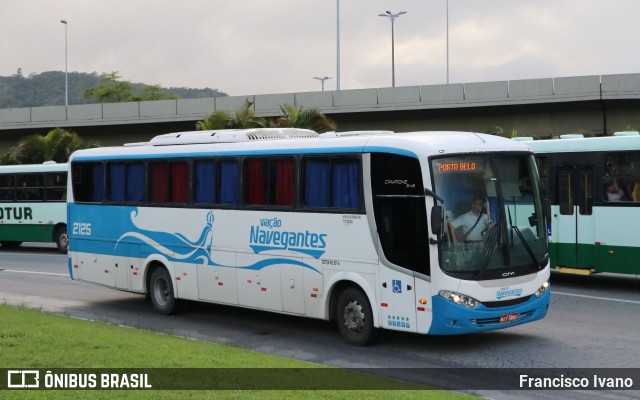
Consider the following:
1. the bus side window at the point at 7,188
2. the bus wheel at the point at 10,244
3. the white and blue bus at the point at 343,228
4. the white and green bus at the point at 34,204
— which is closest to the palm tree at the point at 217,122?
the white and green bus at the point at 34,204

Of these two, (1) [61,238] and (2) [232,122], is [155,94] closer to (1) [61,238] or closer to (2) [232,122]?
(2) [232,122]

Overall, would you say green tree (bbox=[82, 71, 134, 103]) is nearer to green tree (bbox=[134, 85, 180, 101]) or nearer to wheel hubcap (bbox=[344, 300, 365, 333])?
green tree (bbox=[134, 85, 180, 101])

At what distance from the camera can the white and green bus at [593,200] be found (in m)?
18.4

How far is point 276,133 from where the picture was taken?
16094 millimetres

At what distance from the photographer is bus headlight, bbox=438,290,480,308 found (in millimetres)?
12234

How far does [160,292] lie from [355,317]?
509 centimetres

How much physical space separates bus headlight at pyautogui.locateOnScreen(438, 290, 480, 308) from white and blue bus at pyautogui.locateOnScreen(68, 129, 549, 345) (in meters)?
0.01

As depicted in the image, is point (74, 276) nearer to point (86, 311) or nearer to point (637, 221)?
point (86, 311)

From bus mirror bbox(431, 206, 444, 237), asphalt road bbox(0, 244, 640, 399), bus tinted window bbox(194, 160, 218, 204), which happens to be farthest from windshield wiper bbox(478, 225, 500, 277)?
bus tinted window bbox(194, 160, 218, 204)

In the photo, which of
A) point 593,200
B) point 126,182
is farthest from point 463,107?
point 126,182

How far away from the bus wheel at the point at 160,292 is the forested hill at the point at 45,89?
5353 inches

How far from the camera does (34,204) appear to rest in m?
32.2

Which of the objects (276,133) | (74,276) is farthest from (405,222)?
(74,276)

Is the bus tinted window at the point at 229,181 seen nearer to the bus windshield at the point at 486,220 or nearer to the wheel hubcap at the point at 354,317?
the wheel hubcap at the point at 354,317
